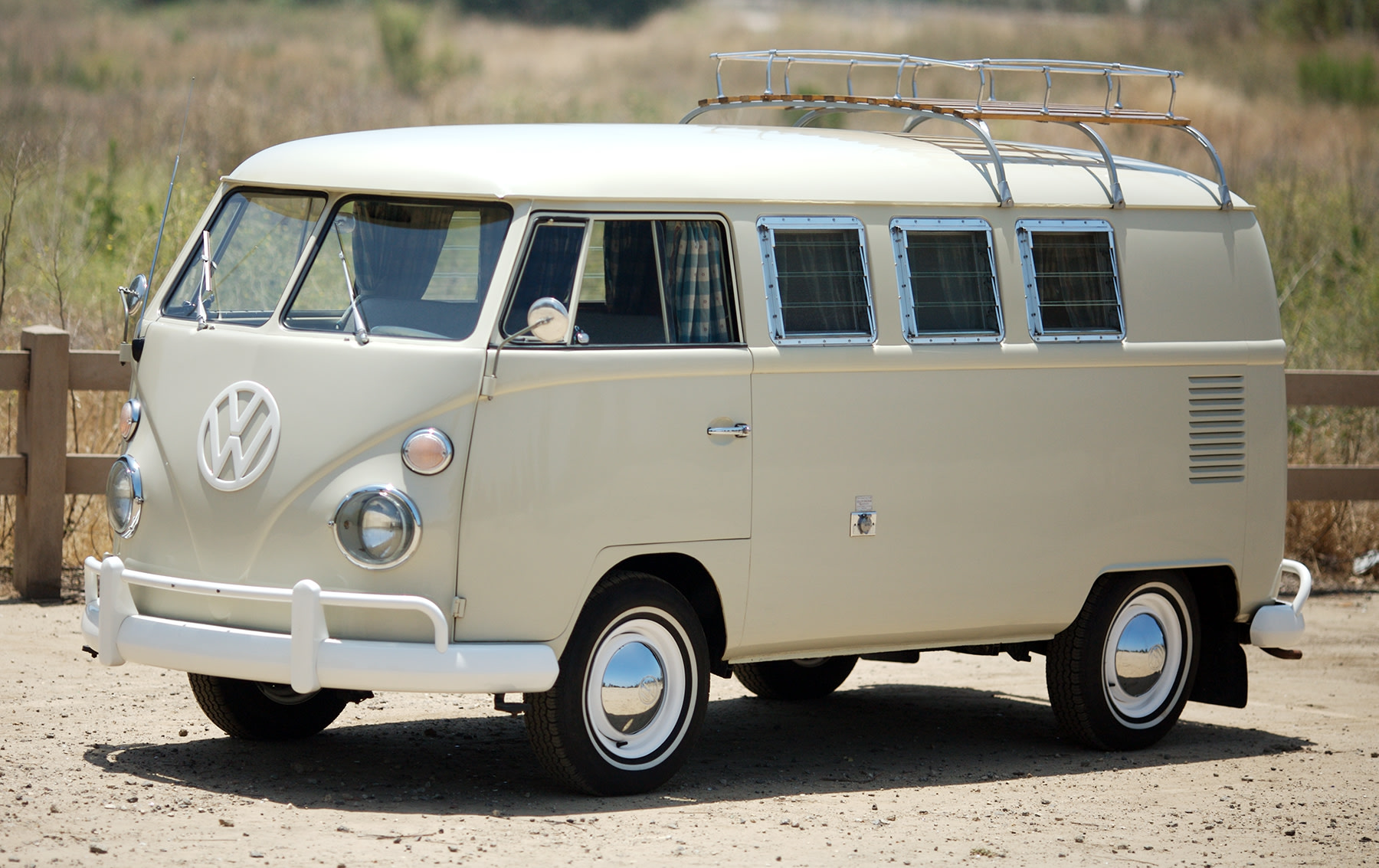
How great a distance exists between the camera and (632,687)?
6562mm

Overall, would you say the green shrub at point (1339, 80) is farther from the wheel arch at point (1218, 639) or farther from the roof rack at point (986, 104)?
the wheel arch at point (1218, 639)

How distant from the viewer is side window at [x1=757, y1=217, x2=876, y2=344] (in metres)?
6.82

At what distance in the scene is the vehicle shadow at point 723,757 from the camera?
21.7ft

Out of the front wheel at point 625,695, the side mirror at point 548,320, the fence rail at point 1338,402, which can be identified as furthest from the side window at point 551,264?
the fence rail at point 1338,402

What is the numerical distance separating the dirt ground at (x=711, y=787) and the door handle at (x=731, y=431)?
52.5 inches

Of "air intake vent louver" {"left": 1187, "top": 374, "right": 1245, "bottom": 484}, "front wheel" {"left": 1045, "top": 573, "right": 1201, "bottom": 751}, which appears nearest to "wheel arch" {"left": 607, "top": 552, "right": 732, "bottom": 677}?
"front wheel" {"left": 1045, "top": 573, "right": 1201, "bottom": 751}

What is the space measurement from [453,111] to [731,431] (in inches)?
698

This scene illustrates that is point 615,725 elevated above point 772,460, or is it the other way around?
point 772,460

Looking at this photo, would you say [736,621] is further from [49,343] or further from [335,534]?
[49,343]

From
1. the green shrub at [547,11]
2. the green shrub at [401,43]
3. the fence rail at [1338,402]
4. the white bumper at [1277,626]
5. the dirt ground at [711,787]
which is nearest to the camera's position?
the dirt ground at [711,787]

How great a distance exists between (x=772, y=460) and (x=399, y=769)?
1.87m

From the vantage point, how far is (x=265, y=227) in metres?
6.85

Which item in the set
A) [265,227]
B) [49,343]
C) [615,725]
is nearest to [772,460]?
[615,725]

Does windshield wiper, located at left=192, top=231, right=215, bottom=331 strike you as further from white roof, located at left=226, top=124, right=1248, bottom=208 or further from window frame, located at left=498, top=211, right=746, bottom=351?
window frame, located at left=498, top=211, right=746, bottom=351
